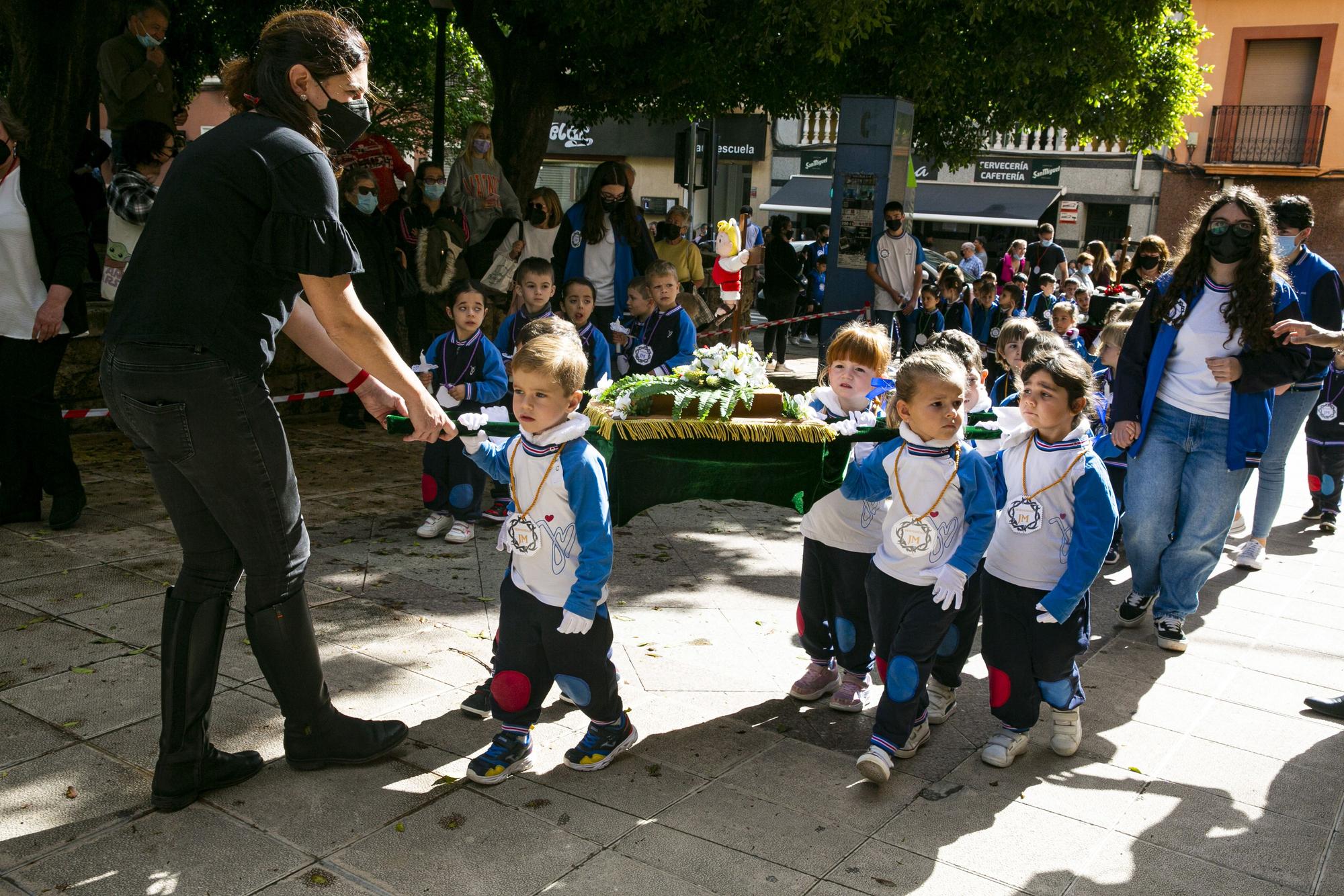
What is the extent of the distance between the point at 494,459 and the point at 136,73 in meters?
7.96

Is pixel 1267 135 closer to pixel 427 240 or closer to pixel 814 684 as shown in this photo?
pixel 427 240

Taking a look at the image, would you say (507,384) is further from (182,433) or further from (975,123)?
(975,123)

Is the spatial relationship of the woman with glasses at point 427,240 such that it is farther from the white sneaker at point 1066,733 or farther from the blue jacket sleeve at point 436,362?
the white sneaker at point 1066,733

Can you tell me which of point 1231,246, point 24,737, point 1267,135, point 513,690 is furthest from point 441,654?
point 1267,135

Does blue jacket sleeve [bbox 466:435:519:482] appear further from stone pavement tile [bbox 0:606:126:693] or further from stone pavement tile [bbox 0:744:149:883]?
stone pavement tile [bbox 0:606:126:693]

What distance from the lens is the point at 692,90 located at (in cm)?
1183

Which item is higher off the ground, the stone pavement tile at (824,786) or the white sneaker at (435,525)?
the white sneaker at (435,525)

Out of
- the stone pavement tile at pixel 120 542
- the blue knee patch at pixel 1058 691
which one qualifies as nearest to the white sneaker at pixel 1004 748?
the blue knee patch at pixel 1058 691

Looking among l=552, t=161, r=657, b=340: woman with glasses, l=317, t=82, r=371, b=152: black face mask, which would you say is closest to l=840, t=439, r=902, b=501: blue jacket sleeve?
l=317, t=82, r=371, b=152: black face mask

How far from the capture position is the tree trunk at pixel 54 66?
9641mm

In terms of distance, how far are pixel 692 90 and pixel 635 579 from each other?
24.6 feet

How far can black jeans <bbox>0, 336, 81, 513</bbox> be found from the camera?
5.78m

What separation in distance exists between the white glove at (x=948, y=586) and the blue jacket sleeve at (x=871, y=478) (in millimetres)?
381

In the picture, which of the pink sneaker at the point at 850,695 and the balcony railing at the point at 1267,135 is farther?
the balcony railing at the point at 1267,135
